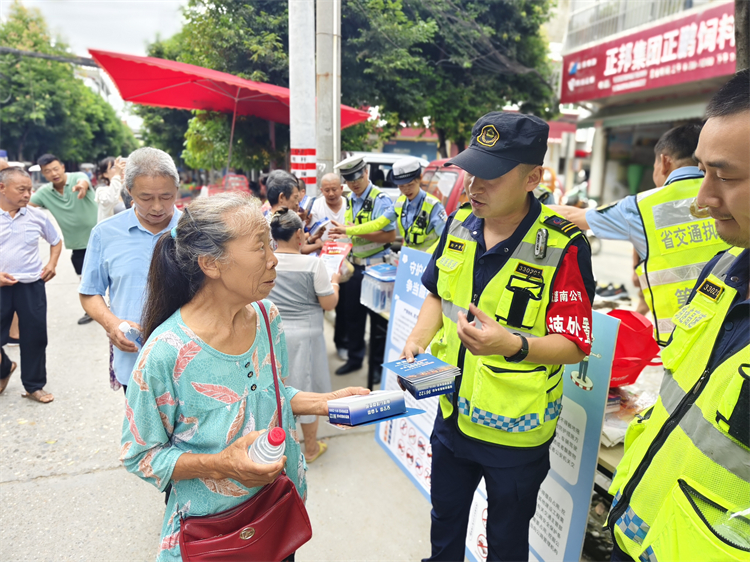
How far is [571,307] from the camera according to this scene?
157 centimetres

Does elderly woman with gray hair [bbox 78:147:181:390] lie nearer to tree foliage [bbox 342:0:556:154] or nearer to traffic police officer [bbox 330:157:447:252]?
traffic police officer [bbox 330:157:447:252]

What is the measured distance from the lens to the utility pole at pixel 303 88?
5535 millimetres

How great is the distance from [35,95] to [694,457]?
107 ft

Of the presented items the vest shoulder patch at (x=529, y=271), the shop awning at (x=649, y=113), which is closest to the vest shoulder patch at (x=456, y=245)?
the vest shoulder patch at (x=529, y=271)

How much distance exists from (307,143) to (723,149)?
5.32 metres

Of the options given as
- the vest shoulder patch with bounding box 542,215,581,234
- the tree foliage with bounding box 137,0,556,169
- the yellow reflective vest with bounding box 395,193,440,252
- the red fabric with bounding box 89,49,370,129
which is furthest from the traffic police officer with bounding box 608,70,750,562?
the tree foliage with bounding box 137,0,556,169

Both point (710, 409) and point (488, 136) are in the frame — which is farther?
point (488, 136)

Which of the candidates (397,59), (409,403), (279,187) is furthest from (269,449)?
(397,59)

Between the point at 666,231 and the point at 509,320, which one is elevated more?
the point at 666,231

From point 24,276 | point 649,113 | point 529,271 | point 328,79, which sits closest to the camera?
point 529,271

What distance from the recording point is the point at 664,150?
2740 millimetres

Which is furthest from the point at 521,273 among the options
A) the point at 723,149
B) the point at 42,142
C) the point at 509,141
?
the point at 42,142

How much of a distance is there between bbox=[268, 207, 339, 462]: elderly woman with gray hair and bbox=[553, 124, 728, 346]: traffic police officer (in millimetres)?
1526

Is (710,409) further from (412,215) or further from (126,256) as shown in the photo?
(412,215)
